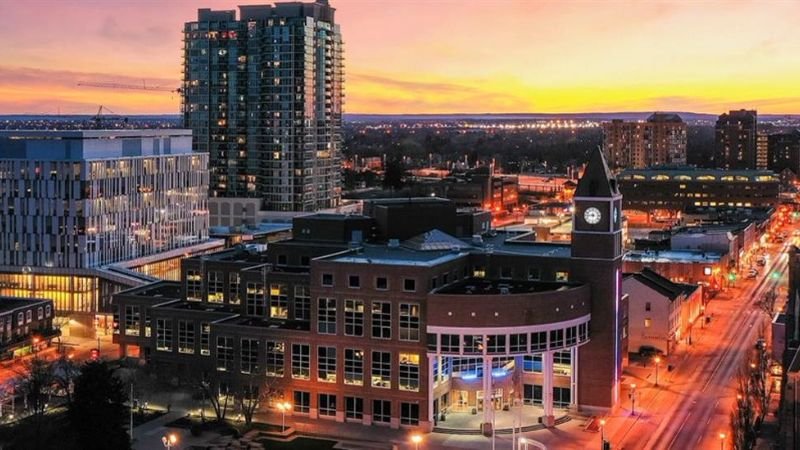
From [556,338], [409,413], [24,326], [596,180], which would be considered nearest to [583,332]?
[556,338]

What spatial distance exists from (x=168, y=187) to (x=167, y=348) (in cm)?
5192

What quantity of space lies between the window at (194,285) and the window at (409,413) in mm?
23682

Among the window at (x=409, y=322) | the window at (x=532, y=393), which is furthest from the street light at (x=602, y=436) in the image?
the window at (x=409, y=322)

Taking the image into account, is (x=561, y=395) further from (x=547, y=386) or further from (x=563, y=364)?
(x=547, y=386)

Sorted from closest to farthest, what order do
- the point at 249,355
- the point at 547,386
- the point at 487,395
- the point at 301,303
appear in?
the point at 487,395, the point at 547,386, the point at 249,355, the point at 301,303

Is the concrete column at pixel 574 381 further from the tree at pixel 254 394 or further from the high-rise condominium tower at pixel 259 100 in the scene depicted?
the high-rise condominium tower at pixel 259 100

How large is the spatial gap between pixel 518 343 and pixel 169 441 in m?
25.0

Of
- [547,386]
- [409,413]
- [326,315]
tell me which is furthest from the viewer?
[326,315]

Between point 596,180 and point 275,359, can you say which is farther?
point 596,180

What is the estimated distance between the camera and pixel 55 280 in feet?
376

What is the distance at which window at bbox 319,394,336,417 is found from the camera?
7581 centimetres

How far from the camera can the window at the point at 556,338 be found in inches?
2940

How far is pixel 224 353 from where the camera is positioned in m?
79.6

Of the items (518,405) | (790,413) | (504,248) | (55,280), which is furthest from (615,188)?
(55,280)
